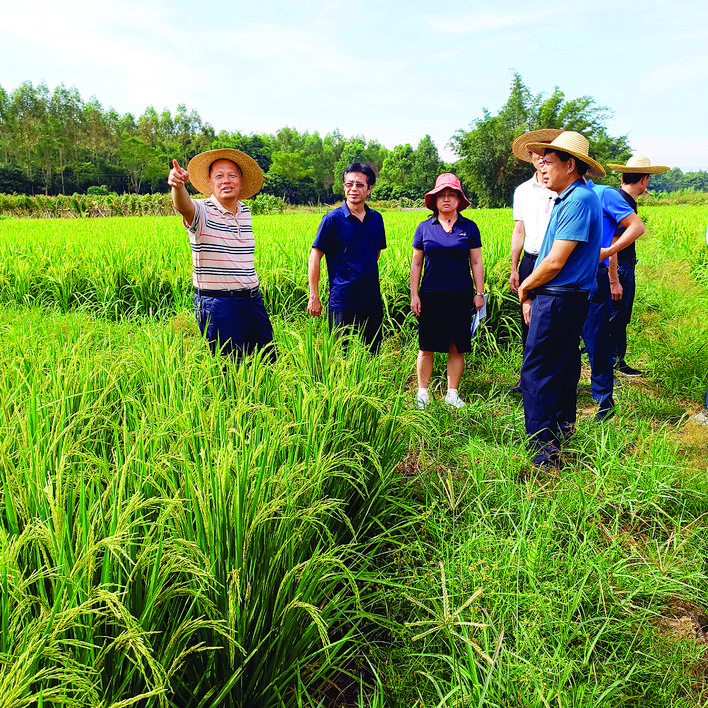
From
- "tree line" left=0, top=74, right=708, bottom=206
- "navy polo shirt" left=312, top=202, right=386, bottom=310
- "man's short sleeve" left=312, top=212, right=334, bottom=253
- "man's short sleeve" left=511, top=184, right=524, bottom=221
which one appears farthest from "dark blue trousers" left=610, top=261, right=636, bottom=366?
"tree line" left=0, top=74, right=708, bottom=206

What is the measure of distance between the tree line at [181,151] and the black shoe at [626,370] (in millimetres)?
42911

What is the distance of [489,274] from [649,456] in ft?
9.87

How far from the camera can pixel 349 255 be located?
139 inches

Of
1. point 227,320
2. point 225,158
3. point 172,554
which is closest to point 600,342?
point 227,320

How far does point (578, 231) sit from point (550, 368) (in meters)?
0.76

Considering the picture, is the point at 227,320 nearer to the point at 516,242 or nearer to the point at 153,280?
the point at 516,242

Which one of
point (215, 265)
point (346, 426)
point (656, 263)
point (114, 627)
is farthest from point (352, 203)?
Result: point (656, 263)

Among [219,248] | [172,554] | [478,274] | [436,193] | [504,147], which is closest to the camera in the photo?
[172,554]

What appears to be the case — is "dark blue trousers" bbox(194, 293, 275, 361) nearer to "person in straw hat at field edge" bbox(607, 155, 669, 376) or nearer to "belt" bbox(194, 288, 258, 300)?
"belt" bbox(194, 288, 258, 300)

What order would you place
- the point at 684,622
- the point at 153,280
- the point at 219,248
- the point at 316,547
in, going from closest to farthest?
the point at 316,547, the point at 684,622, the point at 219,248, the point at 153,280

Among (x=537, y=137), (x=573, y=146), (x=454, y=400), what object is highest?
(x=537, y=137)

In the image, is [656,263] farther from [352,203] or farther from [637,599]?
[637,599]

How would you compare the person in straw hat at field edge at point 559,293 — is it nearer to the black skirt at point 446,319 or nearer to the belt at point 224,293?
the black skirt at point 446,319

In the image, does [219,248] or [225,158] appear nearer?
[219,248]
